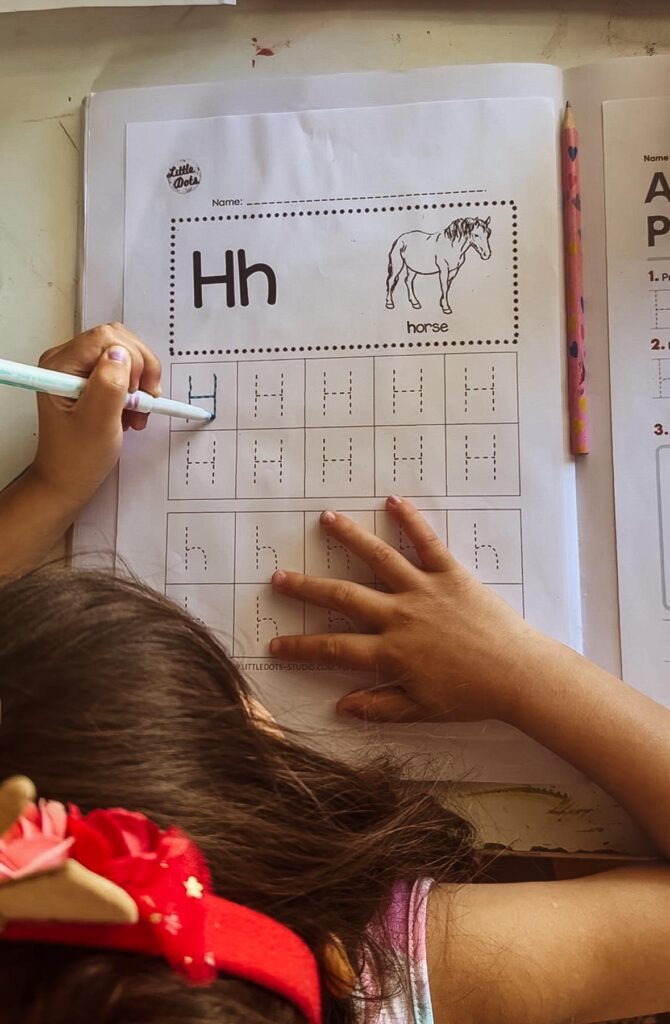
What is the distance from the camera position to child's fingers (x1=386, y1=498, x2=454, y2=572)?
0.48 meters

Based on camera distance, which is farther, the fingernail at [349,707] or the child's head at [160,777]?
the fingernail at [349,707]

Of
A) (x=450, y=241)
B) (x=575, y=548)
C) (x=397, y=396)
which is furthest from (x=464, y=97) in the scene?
(x=575, y=548)

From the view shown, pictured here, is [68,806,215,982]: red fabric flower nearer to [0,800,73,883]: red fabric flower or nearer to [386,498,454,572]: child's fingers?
[0,800,73,883]: red fabric flower

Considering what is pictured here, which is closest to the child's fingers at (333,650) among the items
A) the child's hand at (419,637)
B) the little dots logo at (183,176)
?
the child's hand at (419,637)

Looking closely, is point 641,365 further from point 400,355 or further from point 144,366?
point 144,366

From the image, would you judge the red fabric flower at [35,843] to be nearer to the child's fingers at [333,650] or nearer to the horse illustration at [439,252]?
the child's fingers at [333,650]

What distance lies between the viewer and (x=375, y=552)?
48cm

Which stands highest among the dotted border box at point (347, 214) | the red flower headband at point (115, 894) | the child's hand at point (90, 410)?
the dotted border box at point (347, 214)

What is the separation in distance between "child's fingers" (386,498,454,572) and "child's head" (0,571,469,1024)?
0.15 meters

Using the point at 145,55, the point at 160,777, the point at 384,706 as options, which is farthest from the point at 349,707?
the point at 145,55

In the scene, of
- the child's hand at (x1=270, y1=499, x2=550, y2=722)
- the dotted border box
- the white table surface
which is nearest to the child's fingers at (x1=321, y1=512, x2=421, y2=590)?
the child's hand at (x1=270, y1=499, x2=550, y2=722)

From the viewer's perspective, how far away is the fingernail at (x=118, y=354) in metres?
0.47

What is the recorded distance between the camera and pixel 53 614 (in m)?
0.32

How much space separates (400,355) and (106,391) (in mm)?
189
